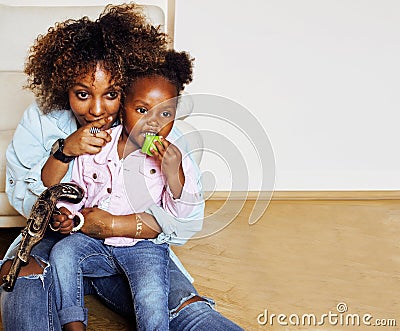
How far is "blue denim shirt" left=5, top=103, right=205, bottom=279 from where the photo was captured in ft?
5.02

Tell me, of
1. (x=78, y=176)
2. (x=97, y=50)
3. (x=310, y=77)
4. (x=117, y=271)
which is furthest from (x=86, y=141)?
(x=310, y=77)

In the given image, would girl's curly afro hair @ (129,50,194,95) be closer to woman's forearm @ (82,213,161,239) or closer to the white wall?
woman's forearm @ (82,213,161,239)

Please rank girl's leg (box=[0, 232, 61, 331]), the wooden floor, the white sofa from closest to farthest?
1. girl's leg (box=[0, 232, 61, 331])
2. the wooden floor
3. the white sofa

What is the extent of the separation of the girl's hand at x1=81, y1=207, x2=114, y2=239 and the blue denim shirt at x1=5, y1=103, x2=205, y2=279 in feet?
0.30

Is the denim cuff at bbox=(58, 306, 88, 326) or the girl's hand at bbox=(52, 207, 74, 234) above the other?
the girl's hand at bbox=(52, 207, 74, 234)

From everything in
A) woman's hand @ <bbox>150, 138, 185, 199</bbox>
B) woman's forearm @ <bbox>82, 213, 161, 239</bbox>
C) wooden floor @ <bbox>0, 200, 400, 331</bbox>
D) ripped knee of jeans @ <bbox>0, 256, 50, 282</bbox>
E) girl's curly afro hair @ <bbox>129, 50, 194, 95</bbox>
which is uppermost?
girl's curly afro hair @ <bbox>129, 50, 194, 95</bbox>

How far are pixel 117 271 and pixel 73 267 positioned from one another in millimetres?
125

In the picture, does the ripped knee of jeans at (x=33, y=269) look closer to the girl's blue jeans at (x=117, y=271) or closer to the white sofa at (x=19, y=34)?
the girl's blue jeans at (x=117, y=271)

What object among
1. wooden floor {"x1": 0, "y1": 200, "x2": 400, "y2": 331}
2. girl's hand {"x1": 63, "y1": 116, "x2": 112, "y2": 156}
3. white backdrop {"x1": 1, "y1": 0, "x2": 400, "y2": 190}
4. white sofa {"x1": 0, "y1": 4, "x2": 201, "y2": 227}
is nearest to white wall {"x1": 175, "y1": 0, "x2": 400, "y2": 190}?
white backdrop {"x1": 1, "y1": 0, "x2": 400, "y2": 190}

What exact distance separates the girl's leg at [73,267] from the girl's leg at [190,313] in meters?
0.17

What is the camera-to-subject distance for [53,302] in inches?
56.2

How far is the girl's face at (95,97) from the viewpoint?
1494 mm

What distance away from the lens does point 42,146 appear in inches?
63.4

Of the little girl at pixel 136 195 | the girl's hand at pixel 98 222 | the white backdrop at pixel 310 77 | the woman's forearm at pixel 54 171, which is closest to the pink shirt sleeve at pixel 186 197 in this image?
the little girl at pixel 136 195
